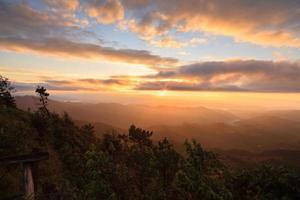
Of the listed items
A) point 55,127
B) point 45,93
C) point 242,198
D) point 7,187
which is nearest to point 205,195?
point 242,198

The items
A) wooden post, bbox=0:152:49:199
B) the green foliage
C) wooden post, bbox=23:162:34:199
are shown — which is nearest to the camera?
the green foliage

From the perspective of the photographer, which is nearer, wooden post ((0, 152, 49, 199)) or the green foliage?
the green foliage

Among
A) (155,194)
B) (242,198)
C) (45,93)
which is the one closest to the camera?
(242,198)

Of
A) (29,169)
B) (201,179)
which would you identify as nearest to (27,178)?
(29,169)

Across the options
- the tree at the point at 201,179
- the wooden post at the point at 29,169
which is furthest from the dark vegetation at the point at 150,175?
the wooden post at the point at 29,169

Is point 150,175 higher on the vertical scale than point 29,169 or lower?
lower

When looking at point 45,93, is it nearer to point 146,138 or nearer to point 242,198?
point 146,138

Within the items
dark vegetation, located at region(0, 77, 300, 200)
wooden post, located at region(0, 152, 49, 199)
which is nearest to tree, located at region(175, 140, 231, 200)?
dark vegetation, located at region(0, 77, 300, 200)

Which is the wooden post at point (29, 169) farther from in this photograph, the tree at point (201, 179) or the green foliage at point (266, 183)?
the green foliage at point (266, 183)

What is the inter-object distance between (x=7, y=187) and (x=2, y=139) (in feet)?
18.0

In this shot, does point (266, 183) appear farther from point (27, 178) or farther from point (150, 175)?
point (150, 175)

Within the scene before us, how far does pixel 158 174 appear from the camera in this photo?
29.6m

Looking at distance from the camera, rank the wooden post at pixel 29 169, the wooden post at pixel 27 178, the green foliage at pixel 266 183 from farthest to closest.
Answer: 1. the wooden post at pixel 27 178
2. the wooden post at pixel 29 169
3. the green foliage at pixel 266 183

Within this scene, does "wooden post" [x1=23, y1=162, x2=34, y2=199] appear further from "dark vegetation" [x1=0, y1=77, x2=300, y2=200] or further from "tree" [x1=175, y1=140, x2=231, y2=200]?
"tree" [x1=175, y1=140, x2=231, y2=200]
